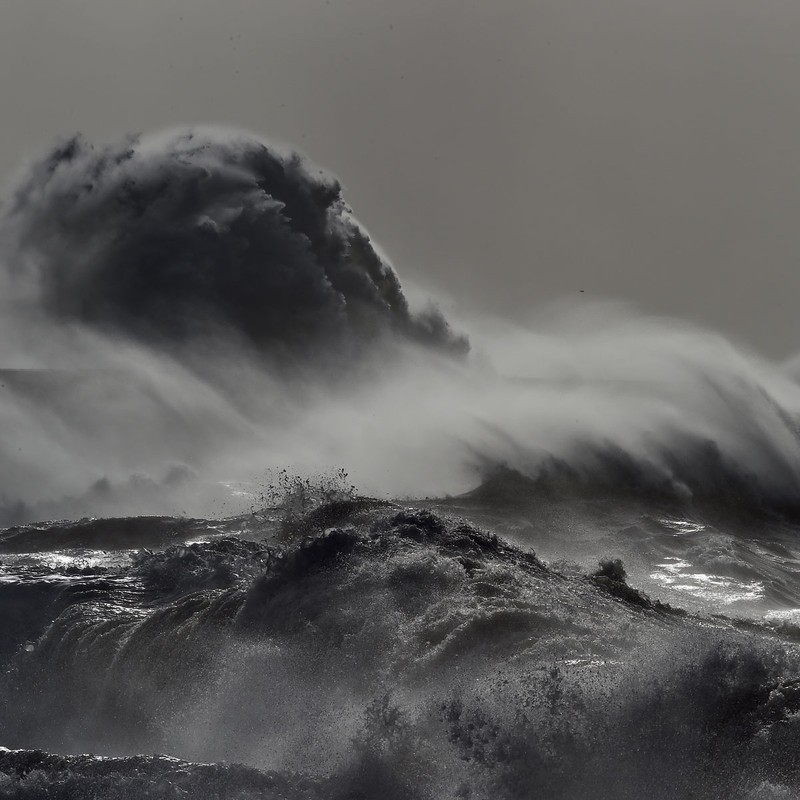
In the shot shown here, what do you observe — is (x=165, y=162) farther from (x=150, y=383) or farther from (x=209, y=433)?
(x=209, y=433)

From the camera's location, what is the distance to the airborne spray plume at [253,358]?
1113 inches

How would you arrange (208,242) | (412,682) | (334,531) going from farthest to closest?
1. (208,242)
2. (334,531)
3. (412,682)

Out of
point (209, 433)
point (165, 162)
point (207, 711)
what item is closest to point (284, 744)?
point (207, 711)

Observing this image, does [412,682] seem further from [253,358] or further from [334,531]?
[253,358]

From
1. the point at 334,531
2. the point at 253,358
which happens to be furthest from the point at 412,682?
the point at 253,358

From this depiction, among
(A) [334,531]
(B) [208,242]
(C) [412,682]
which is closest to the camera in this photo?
(C) [412,682]

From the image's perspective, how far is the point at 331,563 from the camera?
44.7 ft

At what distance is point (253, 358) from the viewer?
104 ft

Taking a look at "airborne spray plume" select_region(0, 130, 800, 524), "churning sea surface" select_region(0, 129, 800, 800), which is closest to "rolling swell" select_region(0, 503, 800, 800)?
"churning sea surface" select_region(0, 129, 800, 800)

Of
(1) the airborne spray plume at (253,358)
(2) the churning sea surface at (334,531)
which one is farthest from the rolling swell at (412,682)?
(1) the airborne spray plume at (253,358)

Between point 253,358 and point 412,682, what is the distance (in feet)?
71.3

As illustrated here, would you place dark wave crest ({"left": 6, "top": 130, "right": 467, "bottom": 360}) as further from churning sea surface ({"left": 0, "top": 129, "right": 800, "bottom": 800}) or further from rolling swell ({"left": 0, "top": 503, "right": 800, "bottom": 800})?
rolling swell ({"left": 0, "top": 503, "right": 800, "bottom": 800})

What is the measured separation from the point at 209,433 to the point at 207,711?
1816cm

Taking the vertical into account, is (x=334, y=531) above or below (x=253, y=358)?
below
